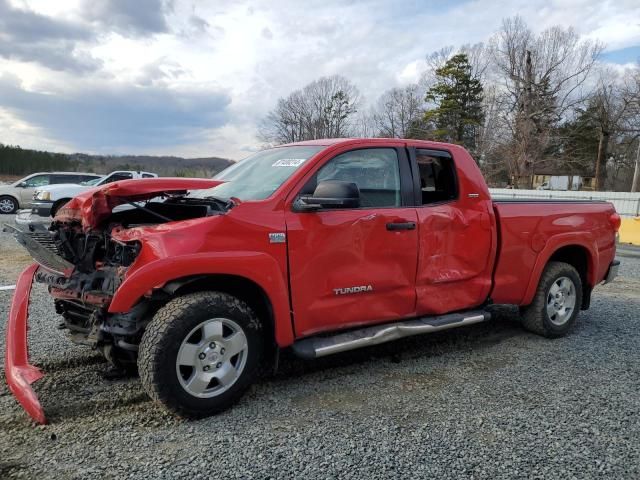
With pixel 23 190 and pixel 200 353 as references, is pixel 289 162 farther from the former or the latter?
pixel 23 190

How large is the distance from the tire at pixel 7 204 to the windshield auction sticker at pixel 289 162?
18883 millimetres

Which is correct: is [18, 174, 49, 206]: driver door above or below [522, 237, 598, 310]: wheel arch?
above

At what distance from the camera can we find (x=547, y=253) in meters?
4.80

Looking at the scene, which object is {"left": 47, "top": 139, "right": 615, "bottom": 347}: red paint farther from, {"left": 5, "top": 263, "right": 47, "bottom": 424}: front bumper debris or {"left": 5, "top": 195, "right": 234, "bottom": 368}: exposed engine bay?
{"left": 5, "top": 263, "right": 47, "bottom": 424}: front bumper debris

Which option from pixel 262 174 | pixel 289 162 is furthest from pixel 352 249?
pixel 262 174

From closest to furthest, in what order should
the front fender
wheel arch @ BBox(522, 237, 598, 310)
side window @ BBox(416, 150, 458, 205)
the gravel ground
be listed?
the gravel ground < the front fender < side window @ BBox(416, 150, 458, 205) < wheel arch @ BBox(522, 237, 598, 310)

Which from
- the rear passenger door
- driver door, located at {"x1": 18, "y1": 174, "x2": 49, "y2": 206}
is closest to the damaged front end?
the rear passenger door

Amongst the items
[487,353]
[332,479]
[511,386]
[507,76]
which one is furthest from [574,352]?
[507,76]

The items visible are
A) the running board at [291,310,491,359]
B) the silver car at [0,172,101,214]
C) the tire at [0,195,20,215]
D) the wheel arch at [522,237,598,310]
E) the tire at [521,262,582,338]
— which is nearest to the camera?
the running board at [291,310,491,359]

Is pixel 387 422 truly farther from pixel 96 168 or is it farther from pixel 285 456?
pixel 96 168

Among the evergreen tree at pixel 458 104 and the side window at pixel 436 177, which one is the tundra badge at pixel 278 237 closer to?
the side window at pixel 436 177

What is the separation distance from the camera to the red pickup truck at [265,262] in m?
3.04

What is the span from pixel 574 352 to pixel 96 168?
49361 mm

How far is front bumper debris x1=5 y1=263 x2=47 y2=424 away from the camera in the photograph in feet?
10.00
